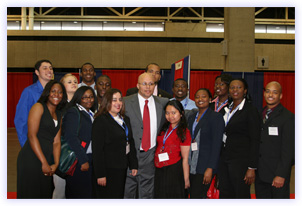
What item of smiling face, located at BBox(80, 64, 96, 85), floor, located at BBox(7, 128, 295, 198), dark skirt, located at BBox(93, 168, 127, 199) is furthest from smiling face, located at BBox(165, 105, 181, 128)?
floor, located at BBox(7, 128, 295, 198)

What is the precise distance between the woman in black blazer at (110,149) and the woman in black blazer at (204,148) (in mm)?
761

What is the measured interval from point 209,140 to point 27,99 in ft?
6.87

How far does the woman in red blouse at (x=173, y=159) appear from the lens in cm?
316

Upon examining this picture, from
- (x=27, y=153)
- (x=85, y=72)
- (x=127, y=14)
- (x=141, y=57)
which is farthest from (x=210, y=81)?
(x=27, y=153)

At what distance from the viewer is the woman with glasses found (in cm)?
308

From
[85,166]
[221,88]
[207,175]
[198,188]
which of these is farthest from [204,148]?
[85,166]

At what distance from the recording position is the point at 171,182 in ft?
10.4

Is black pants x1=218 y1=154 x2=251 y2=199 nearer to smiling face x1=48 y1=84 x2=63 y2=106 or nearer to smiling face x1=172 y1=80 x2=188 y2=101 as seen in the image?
smiling face x1=172 y1=80 x2=188 y2=101

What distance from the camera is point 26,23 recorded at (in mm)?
15453

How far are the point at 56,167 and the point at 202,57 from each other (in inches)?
519

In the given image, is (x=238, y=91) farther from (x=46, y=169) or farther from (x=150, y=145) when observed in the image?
(x=46, y=169)

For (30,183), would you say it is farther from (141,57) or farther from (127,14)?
(127,14)

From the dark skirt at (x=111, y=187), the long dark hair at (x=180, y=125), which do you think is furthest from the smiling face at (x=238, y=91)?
the dark skirt at (x=111, y=187)

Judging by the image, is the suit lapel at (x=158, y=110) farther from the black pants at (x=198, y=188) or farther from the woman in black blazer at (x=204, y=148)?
the black pants at (x=198, y=188)
